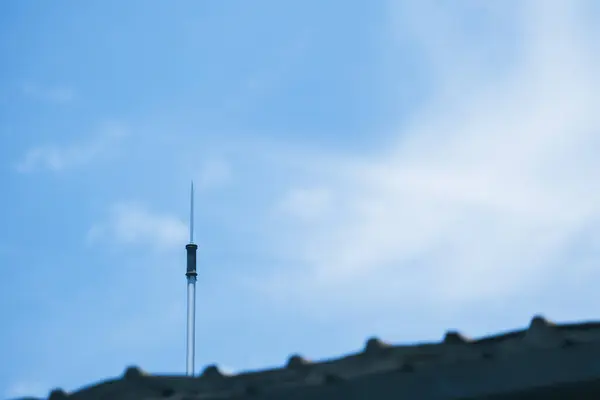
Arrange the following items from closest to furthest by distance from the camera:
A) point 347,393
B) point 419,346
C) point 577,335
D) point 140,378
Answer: point 577,335 < point 419,346 < point 347,393 < point 140,378

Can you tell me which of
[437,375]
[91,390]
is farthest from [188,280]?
[437,375]

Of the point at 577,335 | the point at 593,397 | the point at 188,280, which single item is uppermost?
the point at 188,280

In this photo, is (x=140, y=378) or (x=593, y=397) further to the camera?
(x=140, y=378)

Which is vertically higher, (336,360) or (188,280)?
(188,280)

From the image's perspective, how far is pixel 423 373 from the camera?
564 cm

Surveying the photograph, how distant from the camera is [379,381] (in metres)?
5.77

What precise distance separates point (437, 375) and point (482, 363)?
326mm

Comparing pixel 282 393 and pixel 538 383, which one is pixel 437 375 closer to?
pixel 538 383

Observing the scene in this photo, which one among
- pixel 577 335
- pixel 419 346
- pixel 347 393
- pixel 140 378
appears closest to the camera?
pixel 577 335

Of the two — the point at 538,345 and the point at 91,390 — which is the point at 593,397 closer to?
the point at 538,345

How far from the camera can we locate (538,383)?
5.27 m

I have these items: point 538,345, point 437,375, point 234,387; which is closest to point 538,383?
point 538,345

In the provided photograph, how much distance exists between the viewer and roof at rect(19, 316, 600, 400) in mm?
5230

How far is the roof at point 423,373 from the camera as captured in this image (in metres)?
5.23
